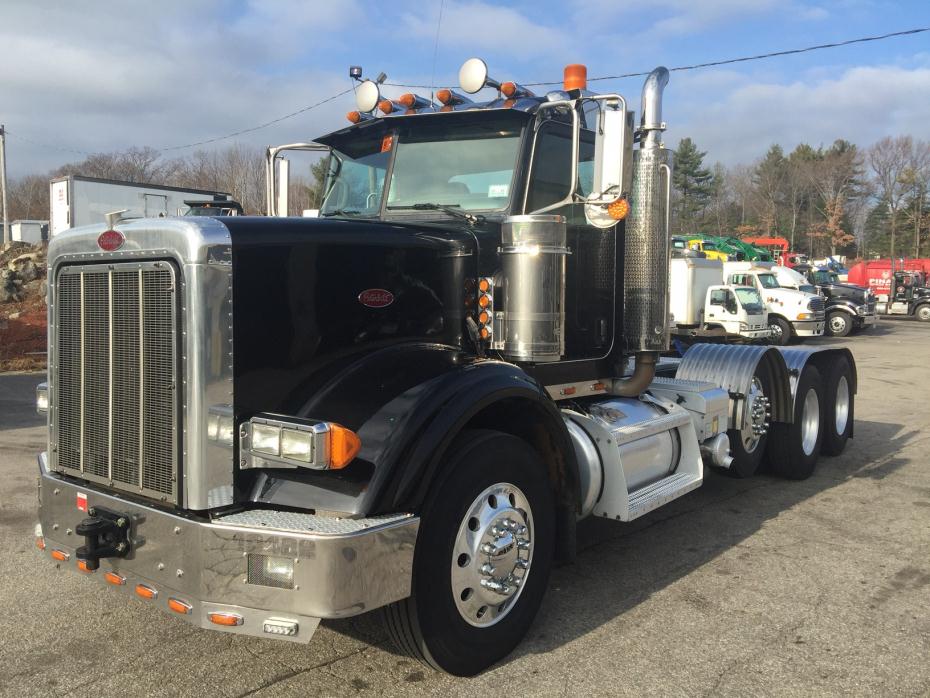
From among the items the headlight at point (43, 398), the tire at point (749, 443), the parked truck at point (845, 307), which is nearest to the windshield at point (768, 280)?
the parked truck at point (845, 307)

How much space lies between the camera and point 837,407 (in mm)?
7879

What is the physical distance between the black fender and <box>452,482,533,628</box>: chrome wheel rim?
34cm

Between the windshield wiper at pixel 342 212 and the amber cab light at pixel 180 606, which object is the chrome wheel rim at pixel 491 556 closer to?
the amber cab light at pixel 180 606

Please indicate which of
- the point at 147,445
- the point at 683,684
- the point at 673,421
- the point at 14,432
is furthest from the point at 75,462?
the point at 14,432

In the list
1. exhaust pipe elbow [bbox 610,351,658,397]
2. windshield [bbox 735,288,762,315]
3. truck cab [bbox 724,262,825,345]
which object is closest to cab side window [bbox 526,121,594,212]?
Result: exhaust pipe elbow [bbox 610,351,658,397]

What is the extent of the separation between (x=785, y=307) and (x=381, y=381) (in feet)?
75.9

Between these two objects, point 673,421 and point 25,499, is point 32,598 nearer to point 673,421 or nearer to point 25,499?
point 25,499

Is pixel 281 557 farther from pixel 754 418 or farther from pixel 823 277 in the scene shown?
pixel 823 277

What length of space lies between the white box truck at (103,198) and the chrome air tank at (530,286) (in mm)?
13846

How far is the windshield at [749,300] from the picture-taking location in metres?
22.0

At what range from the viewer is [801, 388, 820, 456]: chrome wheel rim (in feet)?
23.5

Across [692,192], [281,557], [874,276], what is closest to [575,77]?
[281,557]

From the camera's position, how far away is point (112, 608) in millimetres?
4062

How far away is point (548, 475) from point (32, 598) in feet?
9.19
